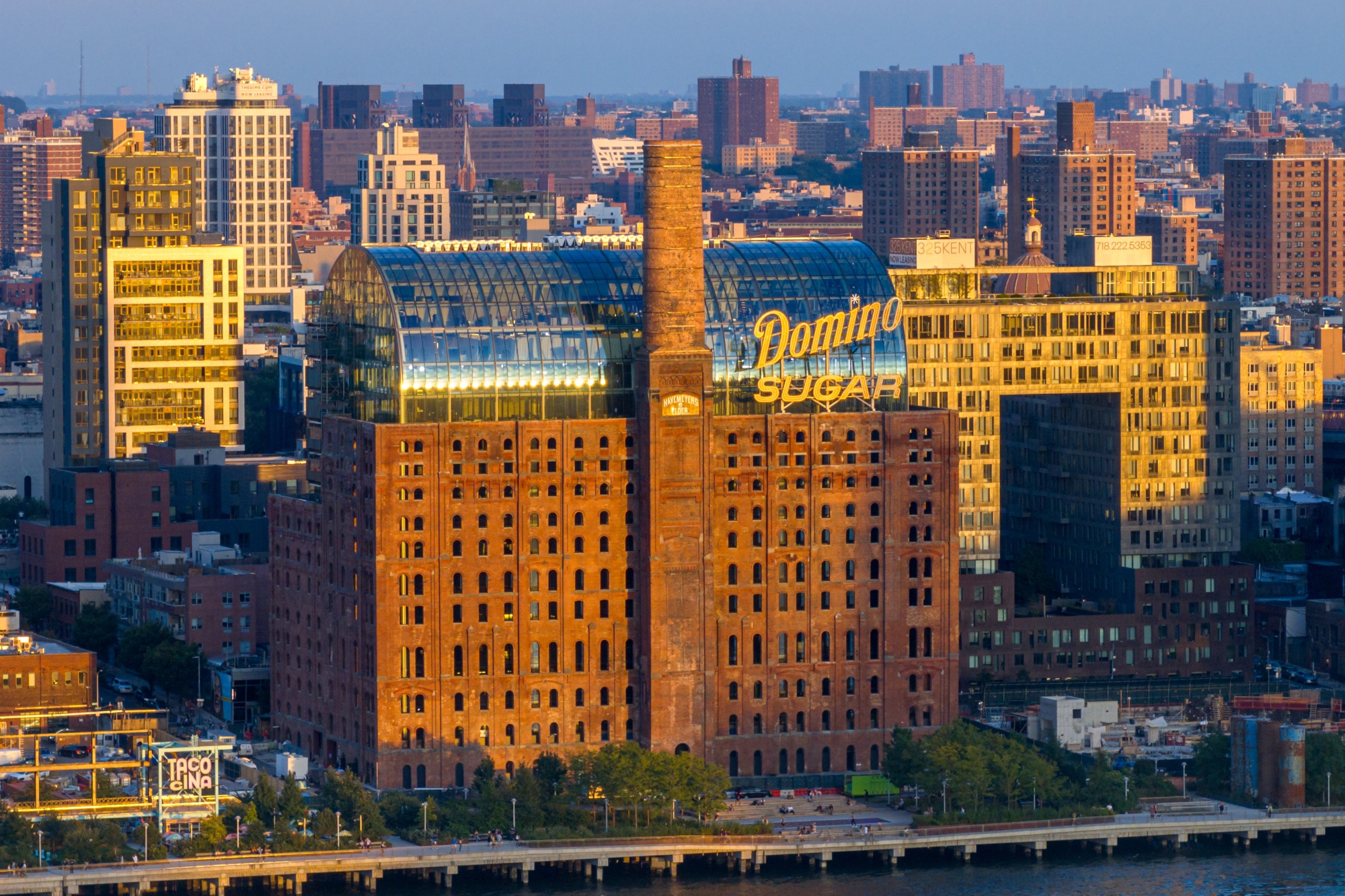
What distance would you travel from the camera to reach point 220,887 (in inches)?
7810

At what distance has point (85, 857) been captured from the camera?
198 m

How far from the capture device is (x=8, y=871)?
196m

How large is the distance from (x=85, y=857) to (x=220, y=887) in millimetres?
7607

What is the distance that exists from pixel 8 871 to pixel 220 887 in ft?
38.0
